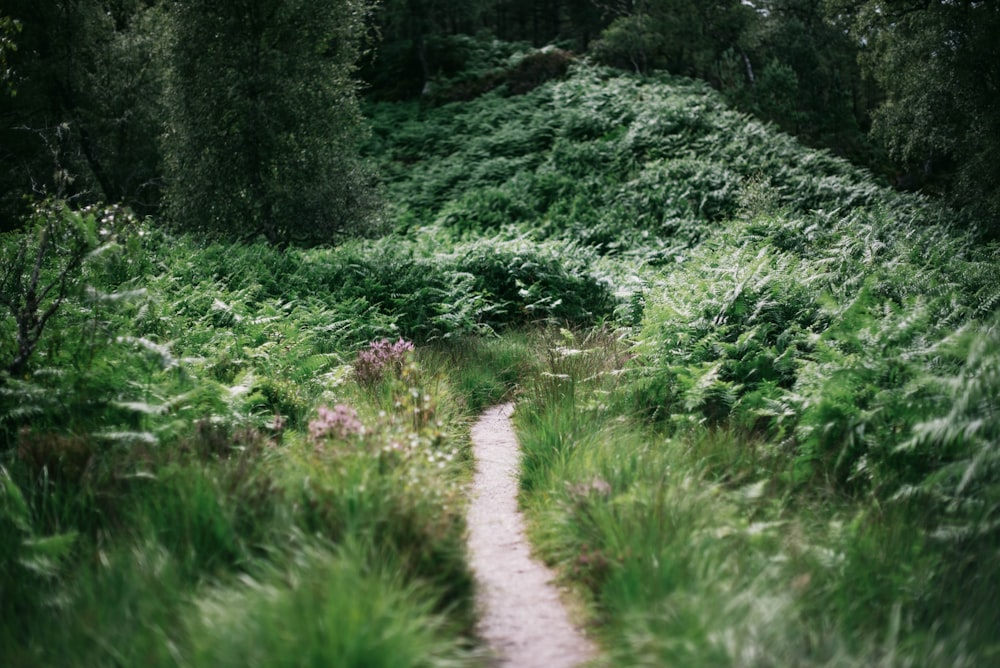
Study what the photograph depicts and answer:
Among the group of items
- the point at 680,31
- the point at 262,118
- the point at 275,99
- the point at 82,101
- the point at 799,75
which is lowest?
the point at 262,118

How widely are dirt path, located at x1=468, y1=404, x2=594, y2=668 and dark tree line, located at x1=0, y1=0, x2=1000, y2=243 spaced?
14.9 feet

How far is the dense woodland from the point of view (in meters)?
3.11

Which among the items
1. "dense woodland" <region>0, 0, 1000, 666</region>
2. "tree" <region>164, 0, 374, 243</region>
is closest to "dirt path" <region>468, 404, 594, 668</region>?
"dense woodland" <region>0, 0, 1000, 666</region>

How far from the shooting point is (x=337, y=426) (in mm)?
4645

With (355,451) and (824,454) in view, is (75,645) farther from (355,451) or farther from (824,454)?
(824,454)

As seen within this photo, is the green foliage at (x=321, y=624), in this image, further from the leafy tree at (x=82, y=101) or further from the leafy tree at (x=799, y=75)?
the leafy tree at (x=799, y=75)

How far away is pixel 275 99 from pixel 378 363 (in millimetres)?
8092

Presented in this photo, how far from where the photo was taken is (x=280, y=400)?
595 cm

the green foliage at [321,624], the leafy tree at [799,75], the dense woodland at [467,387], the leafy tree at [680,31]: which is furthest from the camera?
the leafy tree at [680,31]

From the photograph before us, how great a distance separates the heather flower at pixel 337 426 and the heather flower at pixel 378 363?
5.75 feet

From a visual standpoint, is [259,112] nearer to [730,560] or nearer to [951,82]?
[730,560]

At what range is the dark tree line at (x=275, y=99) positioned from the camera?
1276cm

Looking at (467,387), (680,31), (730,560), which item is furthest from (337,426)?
(680,31)

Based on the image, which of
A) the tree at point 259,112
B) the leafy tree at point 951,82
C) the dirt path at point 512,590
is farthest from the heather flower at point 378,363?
the leafy tree at point 951,82
